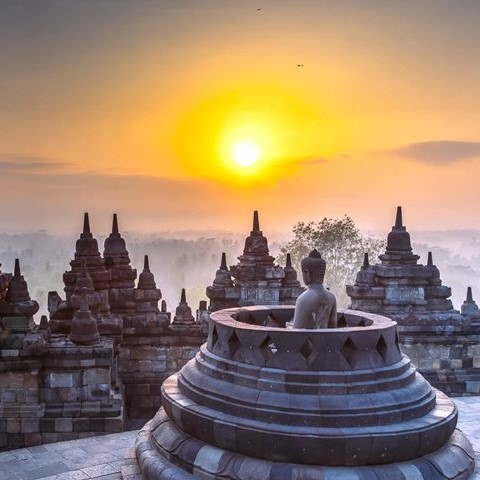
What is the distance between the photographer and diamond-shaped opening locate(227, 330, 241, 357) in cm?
758

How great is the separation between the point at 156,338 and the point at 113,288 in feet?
7.65

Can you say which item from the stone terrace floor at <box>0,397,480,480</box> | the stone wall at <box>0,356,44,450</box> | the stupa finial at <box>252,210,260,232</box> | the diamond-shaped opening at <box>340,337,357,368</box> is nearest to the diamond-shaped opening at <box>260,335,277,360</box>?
the diamond-shaped opening at <box>340,337,357,368</box>

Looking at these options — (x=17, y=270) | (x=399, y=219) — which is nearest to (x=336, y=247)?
(x=399, y=219)

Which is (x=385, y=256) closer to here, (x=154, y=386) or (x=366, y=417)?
(x=154, y=386)

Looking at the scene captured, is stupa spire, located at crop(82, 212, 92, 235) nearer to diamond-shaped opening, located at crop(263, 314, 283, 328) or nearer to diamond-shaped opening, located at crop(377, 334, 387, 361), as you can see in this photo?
diamond-shaped opening, located at crop(263, 314, 283, 328)

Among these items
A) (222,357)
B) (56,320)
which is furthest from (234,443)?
(56,320)

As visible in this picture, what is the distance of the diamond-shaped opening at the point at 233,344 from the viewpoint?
7.58 metres

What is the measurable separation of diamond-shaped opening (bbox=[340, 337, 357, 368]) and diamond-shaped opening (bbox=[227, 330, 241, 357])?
4.30 ft

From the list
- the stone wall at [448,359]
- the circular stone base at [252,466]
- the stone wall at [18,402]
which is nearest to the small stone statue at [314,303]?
the circular stone base at [252,466]

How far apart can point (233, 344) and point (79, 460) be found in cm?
369

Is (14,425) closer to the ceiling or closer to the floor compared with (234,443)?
closer to the floor

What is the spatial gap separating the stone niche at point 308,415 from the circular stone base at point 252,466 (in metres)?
0.01

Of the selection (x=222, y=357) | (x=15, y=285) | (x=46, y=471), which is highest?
(x=15, y=285)

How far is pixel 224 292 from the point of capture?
16.4 meters
